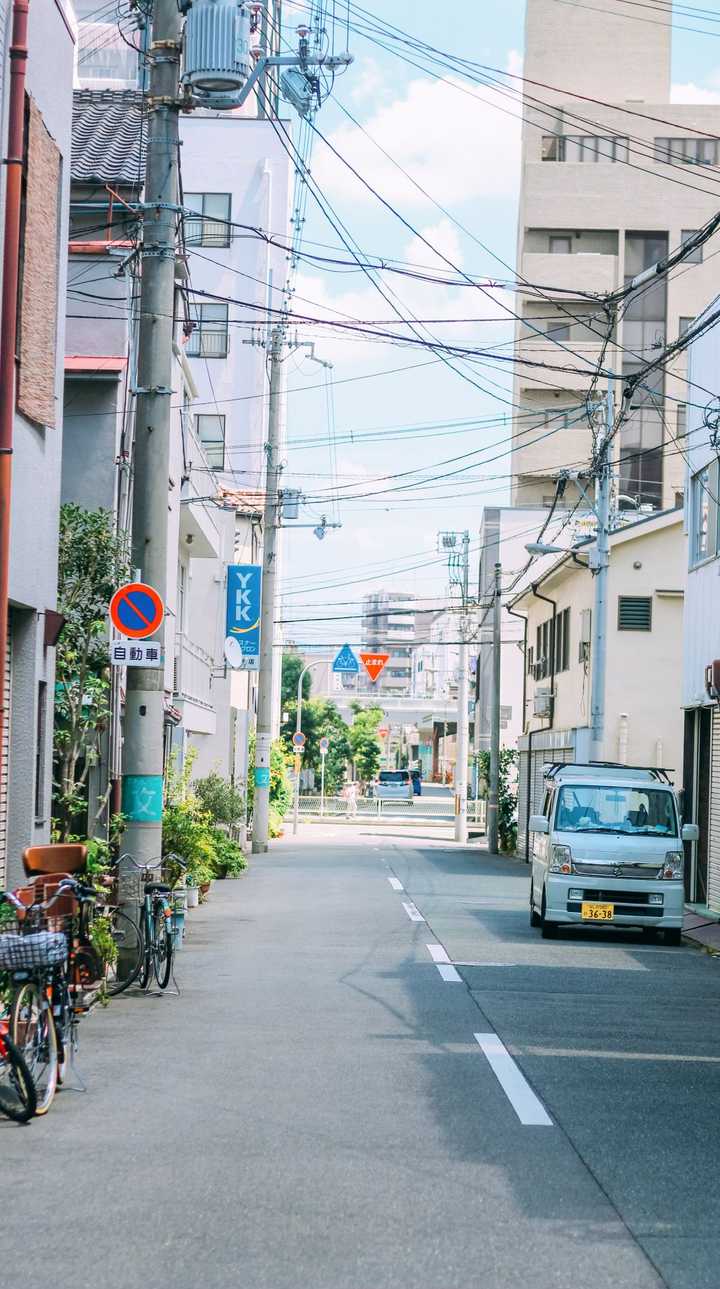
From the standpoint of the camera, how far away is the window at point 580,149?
6575 cm

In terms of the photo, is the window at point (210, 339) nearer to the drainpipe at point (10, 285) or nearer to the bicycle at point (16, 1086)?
the drainpipe at point (10, 285)

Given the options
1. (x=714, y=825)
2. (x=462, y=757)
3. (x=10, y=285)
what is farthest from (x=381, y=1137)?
(x=462, y=757)

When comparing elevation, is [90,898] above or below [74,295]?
below

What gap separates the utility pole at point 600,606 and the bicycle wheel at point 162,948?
1522 centimetres

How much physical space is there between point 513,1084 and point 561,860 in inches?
393

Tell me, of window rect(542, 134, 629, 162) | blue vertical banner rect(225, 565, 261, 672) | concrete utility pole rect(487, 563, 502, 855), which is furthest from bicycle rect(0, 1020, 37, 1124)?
window rect(542, 134, 629, 162)

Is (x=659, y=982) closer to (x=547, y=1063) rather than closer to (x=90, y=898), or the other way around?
(x=547, y=1063)

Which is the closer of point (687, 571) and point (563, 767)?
point (563, 767)

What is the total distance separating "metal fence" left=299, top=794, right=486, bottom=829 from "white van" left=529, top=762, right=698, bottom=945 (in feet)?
140

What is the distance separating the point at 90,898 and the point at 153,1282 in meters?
5.25

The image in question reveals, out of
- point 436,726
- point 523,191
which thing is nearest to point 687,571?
point 523,191

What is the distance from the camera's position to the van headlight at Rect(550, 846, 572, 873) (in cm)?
1878

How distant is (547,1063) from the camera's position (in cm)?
975

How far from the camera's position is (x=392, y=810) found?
76.2 m
